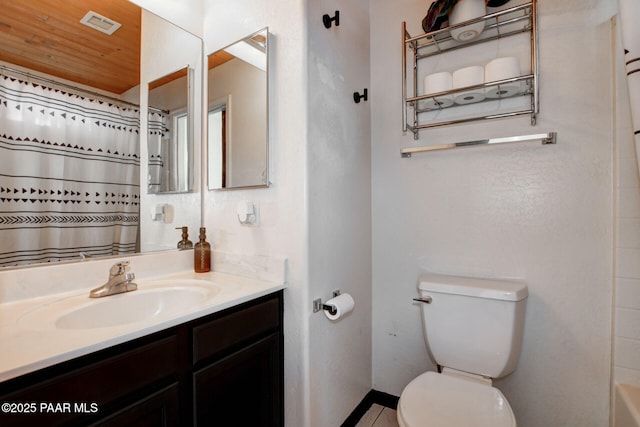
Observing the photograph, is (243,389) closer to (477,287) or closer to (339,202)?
(339,202)

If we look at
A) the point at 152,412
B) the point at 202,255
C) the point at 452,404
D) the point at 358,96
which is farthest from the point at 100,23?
the point at 452,404

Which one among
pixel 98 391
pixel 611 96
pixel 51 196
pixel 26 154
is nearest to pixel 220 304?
pixel 98 391

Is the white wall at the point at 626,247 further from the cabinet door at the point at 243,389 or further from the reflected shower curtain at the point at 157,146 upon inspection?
the reflected shower curtain at the point at 157,146

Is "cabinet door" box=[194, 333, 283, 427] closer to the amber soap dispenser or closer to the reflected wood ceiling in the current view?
the amber soap dispenser

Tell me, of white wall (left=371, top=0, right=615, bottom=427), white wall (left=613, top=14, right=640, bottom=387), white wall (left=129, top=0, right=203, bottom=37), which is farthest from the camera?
white wall (left=129, top=0, right=203, bottom=37)

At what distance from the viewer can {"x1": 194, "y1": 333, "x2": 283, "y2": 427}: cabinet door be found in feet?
3.08

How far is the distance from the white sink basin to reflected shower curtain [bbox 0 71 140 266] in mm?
222

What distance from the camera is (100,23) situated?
1.21 m

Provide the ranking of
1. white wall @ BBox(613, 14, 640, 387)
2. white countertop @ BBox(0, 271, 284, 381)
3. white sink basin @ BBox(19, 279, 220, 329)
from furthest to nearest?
white wall @ BBox(613, 14, 640, 387) < white sink basin @ BBox(19, 279, 220, 329) < white countertop @ BBox(0, 271, 284, 381)

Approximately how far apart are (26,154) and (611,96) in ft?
7.18

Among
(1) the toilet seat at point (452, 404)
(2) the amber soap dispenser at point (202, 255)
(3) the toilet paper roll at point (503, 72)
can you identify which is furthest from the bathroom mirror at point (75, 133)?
(3) the toilet paper roll at point (503, 72)

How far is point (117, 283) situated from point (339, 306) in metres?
0.84

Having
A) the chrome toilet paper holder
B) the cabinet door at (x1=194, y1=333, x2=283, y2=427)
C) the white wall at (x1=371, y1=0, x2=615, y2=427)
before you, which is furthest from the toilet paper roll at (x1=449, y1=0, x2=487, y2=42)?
the cabinet door at (x1=194, y1=333, x2=283, y2=427)

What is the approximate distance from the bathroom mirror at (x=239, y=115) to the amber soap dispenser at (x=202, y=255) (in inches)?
10.0
